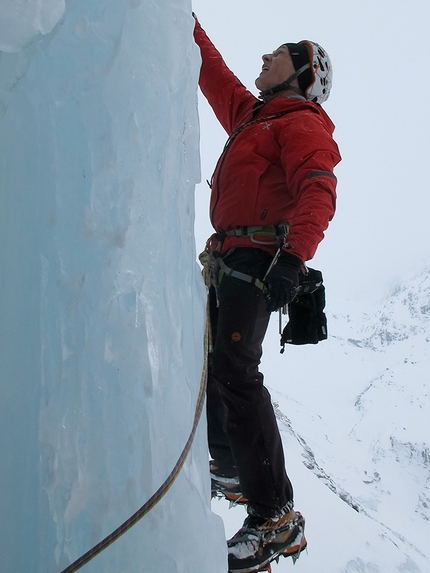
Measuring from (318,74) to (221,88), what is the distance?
55 cm

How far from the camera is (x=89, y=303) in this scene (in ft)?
3.83

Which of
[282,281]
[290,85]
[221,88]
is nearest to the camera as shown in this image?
[282,281]

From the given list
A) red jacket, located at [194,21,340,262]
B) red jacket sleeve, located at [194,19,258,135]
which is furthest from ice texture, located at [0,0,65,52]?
red jacket sleeve, located at [194,19,258,135]

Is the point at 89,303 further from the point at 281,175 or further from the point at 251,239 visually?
the point at 281,175

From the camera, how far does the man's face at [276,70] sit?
7.51 feet

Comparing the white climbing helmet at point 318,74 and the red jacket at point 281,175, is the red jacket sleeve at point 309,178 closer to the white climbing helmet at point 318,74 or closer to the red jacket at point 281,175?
the red jacket at point 281,175

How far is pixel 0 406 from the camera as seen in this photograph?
1.12 metres

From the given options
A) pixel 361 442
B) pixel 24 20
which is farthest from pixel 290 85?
pixel 361 442

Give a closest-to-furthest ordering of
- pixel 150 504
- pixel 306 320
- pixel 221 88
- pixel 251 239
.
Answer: pixel 150 504 < pixel 251 239 < pixel 306 320 < pixel 221 88

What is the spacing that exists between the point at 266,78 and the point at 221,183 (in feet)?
2.12

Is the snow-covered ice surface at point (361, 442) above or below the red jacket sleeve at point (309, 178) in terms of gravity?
below

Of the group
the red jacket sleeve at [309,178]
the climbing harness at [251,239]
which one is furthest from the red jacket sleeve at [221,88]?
the climbing harness at [251,239]

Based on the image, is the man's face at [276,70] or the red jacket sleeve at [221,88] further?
the red jacket sleeve at [221,88]

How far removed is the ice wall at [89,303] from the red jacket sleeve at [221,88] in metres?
1.21
